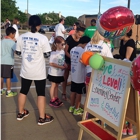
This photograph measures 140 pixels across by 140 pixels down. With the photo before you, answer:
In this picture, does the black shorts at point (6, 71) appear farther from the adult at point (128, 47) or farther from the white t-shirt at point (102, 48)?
the adult at point (128, 47)

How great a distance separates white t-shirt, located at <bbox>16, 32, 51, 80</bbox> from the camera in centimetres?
377

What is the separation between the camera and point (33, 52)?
381 centimetres

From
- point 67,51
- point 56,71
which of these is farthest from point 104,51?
point 67,51

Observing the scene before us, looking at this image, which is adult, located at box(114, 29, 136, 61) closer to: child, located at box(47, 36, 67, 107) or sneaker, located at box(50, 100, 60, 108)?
child, located at box(47, 36, 67, 107)

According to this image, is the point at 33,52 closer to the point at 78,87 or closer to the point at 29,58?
the point at 29,58

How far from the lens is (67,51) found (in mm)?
5234

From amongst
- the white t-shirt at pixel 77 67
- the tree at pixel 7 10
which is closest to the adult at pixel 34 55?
the white t-shirt at pixel 77 67

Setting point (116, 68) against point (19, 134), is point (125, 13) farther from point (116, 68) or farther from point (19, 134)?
point (19, 134)

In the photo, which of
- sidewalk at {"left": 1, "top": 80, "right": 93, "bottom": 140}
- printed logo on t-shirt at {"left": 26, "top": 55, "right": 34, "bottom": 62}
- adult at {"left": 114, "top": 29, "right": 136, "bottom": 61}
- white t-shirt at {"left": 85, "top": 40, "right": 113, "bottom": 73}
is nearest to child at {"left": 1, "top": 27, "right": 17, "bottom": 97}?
sidewalk at {"left": 1, "top": 80, "right": 93, "bottom": 140}

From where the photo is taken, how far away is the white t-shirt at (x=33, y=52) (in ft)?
12.4

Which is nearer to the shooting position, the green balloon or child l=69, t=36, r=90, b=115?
the green balloon

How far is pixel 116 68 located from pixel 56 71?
221cm

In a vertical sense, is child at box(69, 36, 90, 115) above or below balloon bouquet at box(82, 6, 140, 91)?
below

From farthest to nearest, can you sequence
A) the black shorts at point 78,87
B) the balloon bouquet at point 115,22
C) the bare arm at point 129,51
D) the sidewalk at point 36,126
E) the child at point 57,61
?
the child at point 57,61, the black shorts at point 78,87, the bare arm at point 129,51, the sidewalk at point 36,126, the balloon bouquet at point 115,22
